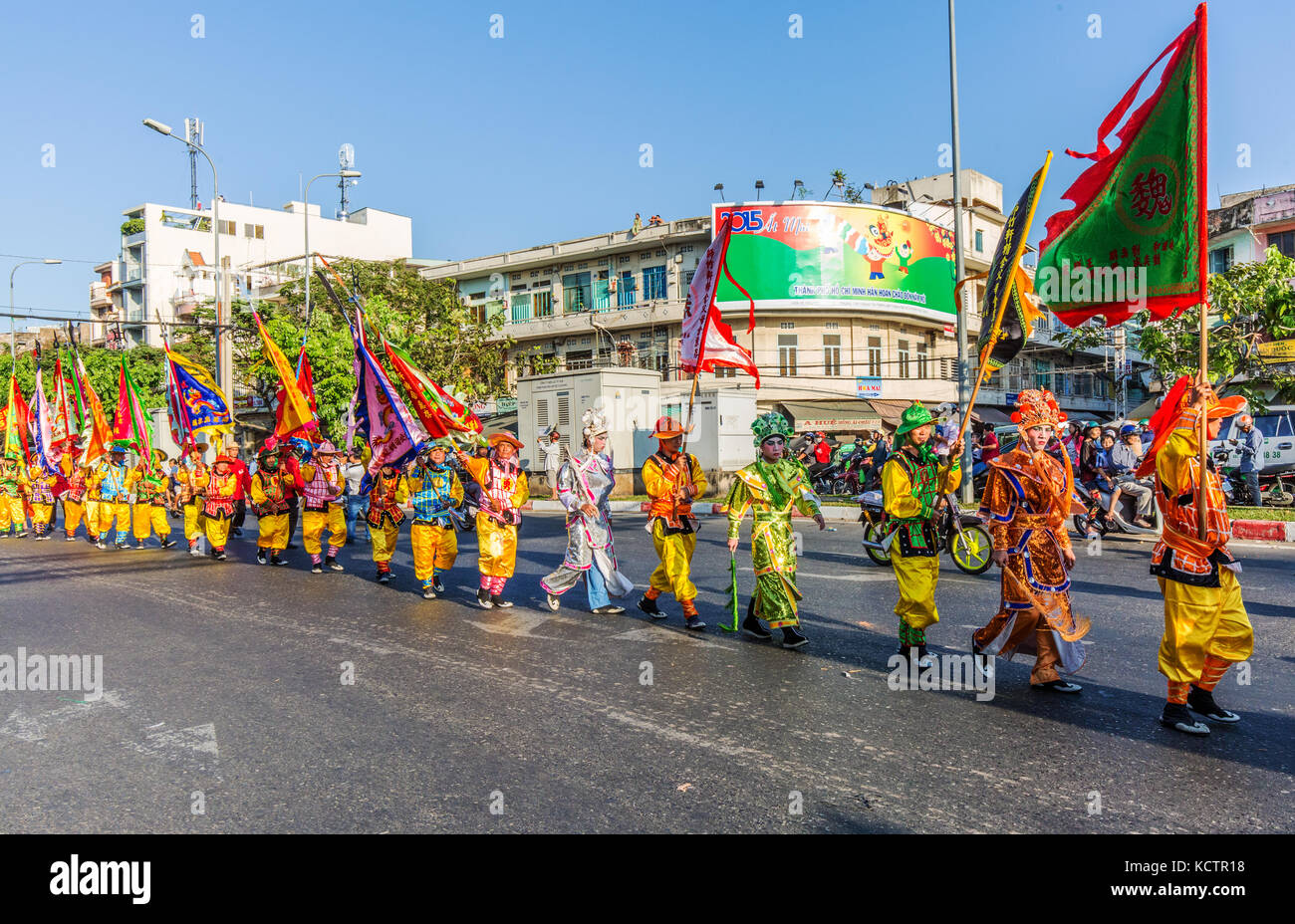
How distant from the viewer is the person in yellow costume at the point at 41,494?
1794 cm

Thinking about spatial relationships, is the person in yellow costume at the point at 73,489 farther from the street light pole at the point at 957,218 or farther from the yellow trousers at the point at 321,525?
the street light pole at the point at 957,218

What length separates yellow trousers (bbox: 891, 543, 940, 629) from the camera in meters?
5.73

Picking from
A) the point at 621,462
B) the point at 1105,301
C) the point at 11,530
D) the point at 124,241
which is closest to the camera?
the point at 1105,301

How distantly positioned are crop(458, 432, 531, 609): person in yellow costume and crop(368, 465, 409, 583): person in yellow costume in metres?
1.57

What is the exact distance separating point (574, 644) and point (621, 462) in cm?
1867

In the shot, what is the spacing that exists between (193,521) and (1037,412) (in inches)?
476

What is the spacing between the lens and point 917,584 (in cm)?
573

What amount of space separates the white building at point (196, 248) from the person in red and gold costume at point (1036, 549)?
165 feet

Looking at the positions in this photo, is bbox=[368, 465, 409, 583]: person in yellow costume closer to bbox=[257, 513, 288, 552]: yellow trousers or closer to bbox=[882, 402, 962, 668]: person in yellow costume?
bbox=[257, 513, 288, 552]: yellow trousers

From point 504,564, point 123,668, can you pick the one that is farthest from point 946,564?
point 123,668

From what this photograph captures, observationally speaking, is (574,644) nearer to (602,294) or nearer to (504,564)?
(504,564)

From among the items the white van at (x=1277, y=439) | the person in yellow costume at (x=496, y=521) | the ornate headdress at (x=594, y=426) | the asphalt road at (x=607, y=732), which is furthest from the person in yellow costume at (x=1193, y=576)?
the white van at (x=1277, y=439)

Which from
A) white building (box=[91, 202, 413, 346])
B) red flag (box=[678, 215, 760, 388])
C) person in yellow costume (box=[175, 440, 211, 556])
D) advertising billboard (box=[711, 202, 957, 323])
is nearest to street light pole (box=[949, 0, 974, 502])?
red flag (box=[678, 215, 760, 388])

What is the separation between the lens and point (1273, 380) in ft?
71.3
